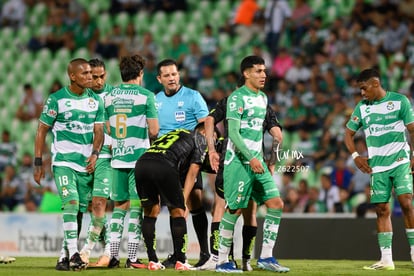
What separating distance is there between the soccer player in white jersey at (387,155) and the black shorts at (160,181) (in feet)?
8.29

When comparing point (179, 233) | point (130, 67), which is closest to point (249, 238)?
point (179, 233)

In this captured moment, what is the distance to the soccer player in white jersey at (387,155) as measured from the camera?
442 inches

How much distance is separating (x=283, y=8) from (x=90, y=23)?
16.7ft

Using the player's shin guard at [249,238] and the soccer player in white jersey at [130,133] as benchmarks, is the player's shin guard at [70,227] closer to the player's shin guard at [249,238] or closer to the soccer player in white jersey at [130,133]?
the soccer player in white jersey at [130,133]

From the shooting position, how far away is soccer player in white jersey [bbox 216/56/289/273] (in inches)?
391

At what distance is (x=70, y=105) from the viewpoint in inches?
420

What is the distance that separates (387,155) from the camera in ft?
37.1

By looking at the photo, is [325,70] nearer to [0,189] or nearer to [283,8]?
[283,8]

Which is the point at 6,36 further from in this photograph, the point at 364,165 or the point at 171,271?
the point at 171,271

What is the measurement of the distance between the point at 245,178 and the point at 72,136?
2.11 metres

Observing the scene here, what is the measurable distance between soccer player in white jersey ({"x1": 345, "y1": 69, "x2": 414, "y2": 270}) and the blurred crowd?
3958mm

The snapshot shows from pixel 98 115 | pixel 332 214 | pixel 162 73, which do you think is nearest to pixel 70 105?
pixel 98 115

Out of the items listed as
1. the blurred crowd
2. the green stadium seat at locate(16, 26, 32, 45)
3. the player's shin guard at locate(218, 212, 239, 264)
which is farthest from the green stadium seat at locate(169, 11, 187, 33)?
the player's shin guard at locate(218, 212, 239, 264)

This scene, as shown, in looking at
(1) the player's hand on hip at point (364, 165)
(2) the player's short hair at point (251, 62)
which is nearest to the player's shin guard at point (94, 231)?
(2) the player's short hair at point (251, 62)
